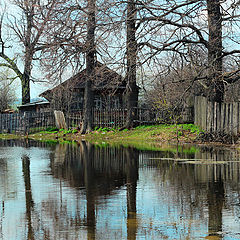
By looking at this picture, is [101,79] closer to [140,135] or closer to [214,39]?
[140,135]

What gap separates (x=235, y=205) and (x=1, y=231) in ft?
11.2

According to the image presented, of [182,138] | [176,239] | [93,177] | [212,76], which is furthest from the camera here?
[182,138]

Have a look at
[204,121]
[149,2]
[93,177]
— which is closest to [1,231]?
[93,177]

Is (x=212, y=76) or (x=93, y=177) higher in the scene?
(x=212, y=76)

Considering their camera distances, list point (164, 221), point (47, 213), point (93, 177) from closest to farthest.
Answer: point (164, 221) → point (47, 213) → point (93, 177)

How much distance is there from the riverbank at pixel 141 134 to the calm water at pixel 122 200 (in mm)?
10116

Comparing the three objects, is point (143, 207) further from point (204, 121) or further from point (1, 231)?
point (204, 121)

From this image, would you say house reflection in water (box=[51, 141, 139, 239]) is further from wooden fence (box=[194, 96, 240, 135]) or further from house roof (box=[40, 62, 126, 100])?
house roof (box=[40, 62, 126, 100])

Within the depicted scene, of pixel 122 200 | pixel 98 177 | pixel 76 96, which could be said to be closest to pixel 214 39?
pixel 98 177

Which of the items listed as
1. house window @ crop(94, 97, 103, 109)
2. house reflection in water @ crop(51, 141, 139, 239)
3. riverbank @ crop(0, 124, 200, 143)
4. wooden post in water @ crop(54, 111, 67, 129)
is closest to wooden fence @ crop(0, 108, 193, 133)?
wooden post in water @ crop(54, 111, 67, 129)

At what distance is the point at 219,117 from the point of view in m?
20.3

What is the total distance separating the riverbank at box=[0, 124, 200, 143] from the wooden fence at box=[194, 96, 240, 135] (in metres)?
0.87

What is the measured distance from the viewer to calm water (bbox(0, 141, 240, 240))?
17.3 ft

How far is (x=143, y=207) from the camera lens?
6559 millimetres
